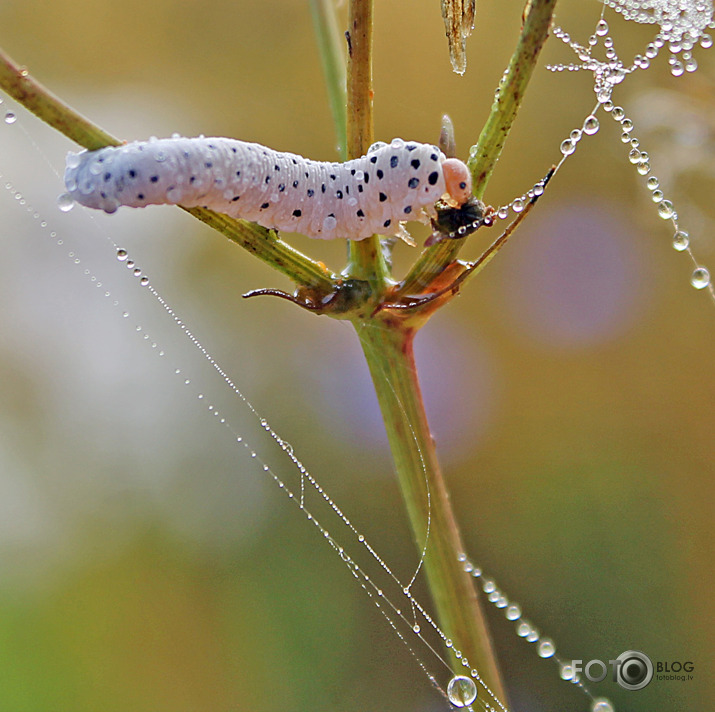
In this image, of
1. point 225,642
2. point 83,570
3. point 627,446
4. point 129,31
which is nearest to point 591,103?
point 627,446

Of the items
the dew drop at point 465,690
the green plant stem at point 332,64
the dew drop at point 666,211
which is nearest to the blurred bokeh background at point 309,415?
the green plant stem at point 332,64

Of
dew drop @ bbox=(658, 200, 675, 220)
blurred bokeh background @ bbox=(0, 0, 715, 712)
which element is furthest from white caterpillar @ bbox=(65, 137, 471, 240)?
blurred bokeh background @ bbox=(0, 0, 715, 712)

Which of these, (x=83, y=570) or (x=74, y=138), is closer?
(x=74, y=138)

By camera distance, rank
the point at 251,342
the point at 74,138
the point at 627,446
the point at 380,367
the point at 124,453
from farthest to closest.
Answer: the point at 251,342 < the point at 627,446 < the point at 124,453 < the point at 380,367 < the point at 74,138

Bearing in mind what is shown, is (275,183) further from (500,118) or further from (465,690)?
(465,690)

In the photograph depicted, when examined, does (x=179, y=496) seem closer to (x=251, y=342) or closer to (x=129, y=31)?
(x=251, y=342)

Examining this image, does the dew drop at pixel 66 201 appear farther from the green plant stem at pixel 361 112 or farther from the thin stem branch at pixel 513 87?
the thin stem branch at pixel 513 87

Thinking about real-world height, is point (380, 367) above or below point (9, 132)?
above
